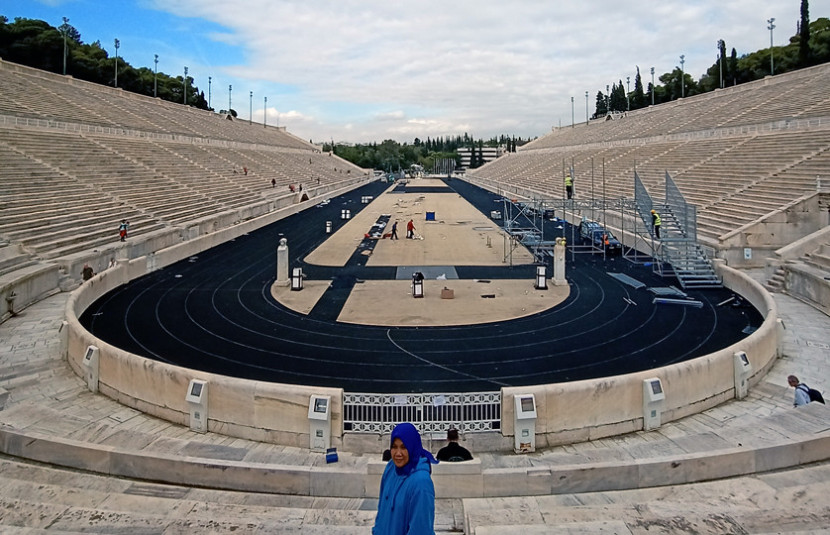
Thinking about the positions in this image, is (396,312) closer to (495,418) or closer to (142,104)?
(495,418)

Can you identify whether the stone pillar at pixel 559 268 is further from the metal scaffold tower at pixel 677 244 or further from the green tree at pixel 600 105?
the green tree at pixel 600 105

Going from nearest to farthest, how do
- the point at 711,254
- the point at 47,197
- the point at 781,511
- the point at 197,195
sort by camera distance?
the point at 781,511 → the point at 711,254 → the point at 47,197 → the point at 197,195

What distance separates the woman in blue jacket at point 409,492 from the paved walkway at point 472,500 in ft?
6.27

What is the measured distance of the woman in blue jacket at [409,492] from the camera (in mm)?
3992

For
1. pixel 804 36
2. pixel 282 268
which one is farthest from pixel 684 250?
pixel 804 36

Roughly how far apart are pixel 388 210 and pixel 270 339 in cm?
4062

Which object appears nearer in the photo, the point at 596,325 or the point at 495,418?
the point at 495,418

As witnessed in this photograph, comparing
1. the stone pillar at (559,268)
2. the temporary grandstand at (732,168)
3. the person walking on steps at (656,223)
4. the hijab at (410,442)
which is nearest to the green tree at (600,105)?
the temporary grandstand at (732,168)

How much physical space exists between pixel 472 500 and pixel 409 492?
3.39 m

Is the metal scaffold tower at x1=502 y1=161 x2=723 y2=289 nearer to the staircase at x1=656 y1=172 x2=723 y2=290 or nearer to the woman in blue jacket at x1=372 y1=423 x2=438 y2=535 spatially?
the staircase at x1=656 y1=172 x2=723 y2=290

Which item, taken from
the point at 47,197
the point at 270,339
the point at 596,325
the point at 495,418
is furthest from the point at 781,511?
the point at 47,197

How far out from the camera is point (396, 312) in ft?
57.2

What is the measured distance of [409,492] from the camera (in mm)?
4086

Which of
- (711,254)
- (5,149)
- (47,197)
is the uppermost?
(5,149)
